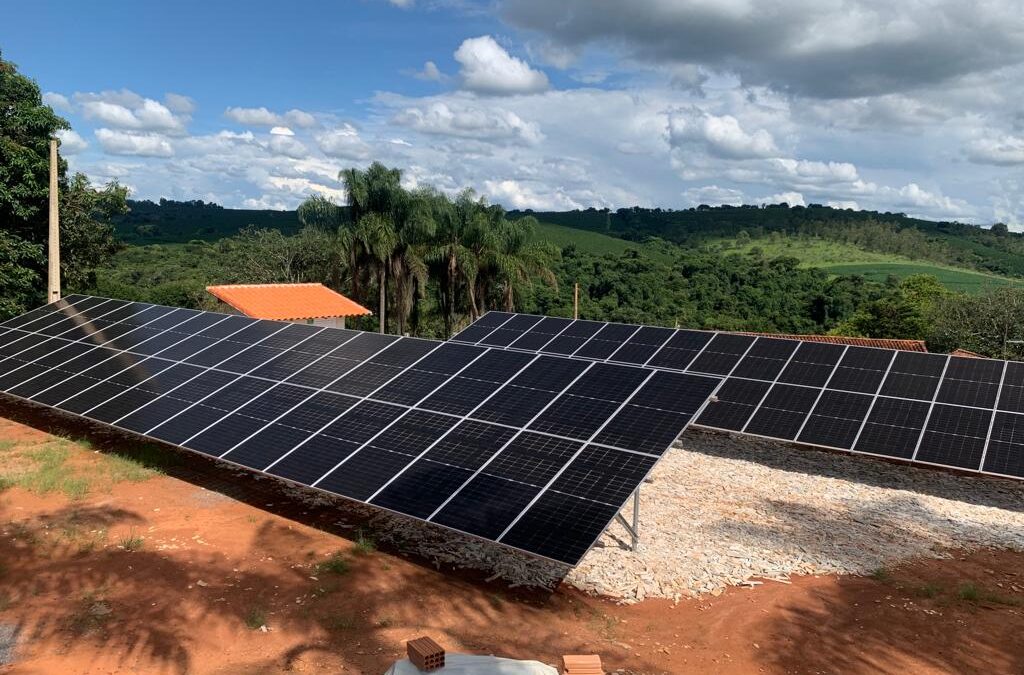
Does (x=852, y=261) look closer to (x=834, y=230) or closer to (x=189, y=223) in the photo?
(x=834, y=230)

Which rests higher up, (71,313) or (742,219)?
(742,219)

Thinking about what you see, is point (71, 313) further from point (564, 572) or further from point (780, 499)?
point (780, 499)

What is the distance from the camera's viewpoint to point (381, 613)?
992 centimetres

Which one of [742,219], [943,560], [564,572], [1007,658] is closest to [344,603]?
[564,572]

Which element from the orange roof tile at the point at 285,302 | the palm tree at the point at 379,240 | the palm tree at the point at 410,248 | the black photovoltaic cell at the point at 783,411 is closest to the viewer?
the black photovoltaic cell at the point at 783,411

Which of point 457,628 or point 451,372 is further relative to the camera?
point 451,372

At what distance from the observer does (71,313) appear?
77.8 ft

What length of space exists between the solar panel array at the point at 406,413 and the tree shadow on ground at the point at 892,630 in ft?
10.2

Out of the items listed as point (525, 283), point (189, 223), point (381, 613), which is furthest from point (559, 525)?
point (189, 223)

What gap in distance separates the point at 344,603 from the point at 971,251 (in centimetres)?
16506

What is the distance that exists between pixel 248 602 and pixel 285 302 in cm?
2270

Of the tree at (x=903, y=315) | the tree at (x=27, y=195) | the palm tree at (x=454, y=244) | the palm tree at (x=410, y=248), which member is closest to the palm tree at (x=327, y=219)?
the palm tree at (x=410, y=248)

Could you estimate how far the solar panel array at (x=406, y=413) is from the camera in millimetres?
10344

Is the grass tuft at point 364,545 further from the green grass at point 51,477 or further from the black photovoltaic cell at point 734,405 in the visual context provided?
the black photovoltaic cell at point 734,405
